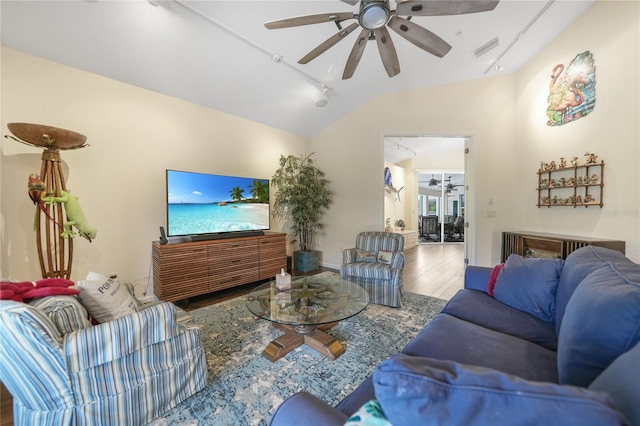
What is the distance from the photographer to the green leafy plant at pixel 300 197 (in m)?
4.52

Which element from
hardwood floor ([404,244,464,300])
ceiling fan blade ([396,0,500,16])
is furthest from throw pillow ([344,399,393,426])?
hardwood floor ([404,244,464,300])

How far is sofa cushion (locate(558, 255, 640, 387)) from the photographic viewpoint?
2.59ft

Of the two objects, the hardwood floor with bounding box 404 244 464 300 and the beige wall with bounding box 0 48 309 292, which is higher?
the beige wall with bounding box 0 48 309 292

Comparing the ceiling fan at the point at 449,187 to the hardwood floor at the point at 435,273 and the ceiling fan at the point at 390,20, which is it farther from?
the ceiling fan at the point at 390,20

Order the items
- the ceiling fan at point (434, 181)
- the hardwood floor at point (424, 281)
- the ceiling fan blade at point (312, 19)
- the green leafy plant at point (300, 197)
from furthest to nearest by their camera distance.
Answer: the ceiling fan at point (434, 181)
the green leafy plant at point (300, 197)
the hardwood floor at point (424, 281)
the ceiling fan blade at point (312, 19)

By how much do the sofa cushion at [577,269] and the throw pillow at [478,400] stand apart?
127 centimetres

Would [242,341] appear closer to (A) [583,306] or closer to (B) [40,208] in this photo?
(B) [40,208]

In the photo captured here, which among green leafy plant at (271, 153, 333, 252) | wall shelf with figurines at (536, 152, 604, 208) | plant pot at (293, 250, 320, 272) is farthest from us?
plant pot at (293, 250, 320, 272)

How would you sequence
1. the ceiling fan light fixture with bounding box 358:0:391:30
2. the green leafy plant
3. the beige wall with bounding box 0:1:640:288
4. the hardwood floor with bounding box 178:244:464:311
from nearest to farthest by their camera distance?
the ceiling fan light fixture with bounding box 358:0:391:30
the beige wall with bounding box 0:1:640:288
the hardwood floor with bounding box 178:244:464:311
the green leafy plant

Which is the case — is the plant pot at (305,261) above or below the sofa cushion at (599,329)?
below

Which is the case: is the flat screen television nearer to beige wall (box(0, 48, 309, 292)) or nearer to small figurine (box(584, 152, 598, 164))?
beige wall (box(0, 48, 309, 292))

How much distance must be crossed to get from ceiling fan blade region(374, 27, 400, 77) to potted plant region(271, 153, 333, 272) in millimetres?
2536

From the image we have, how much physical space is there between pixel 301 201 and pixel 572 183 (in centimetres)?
384

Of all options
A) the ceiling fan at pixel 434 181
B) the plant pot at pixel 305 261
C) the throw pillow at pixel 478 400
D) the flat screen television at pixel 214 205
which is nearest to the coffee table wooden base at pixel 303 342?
the throw pillow at pixel 478 400
